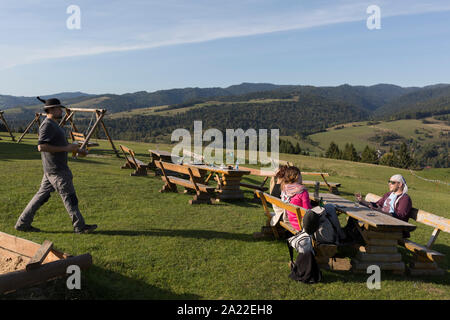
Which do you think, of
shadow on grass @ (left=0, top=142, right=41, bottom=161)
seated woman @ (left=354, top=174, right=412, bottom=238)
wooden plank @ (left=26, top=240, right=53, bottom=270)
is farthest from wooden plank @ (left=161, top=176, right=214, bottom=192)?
shadow on grass @ (left=0, top=142, right=41, bottom=161)

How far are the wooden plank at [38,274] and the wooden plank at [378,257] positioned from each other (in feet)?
13.5

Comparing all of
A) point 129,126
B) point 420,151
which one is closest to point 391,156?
point 420,151

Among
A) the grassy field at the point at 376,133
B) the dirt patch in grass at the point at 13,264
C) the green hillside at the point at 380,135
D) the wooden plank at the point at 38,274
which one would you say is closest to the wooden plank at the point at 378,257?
the wooden plank at the point at 38,274

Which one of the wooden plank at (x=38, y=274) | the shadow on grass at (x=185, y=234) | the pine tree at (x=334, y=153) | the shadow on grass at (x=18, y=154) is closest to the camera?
the wooden plank at (x=38, y=274)

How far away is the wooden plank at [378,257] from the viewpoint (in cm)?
545

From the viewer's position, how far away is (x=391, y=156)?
8081 centimetres

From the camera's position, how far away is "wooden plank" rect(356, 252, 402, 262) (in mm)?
5453

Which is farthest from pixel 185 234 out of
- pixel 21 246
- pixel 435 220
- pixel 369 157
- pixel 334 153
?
pixel 334 153

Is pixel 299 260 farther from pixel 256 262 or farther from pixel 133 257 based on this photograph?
pixel 133 257

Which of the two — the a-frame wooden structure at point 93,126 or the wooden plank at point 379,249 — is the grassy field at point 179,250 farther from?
the a-frame wooden structure at point 93,126

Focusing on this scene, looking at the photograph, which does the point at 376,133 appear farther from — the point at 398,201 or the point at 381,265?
the point at 381,265

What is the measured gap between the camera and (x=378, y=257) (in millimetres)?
5469

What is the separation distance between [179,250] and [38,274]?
2.57 metres
